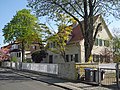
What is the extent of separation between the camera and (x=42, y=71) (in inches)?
1212

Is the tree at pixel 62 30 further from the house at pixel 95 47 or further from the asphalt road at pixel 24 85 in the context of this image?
the asphalt road at pixel 24 85

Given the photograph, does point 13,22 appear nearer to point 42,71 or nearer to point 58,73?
point 42,71

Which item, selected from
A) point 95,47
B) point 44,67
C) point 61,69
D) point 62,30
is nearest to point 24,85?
point 61,69

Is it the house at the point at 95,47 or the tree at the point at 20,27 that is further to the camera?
the tree at the point at 20,27

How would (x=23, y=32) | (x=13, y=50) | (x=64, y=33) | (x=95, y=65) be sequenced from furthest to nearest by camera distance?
(x=13, y=50)
(x=23, y=32)
(x=64, y=33)
(x=95, y=65)

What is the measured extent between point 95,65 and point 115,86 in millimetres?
6098

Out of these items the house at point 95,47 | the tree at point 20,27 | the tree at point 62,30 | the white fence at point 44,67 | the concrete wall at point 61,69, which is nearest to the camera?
the concrete wall at point 61,69

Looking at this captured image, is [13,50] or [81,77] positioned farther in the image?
[13,50]

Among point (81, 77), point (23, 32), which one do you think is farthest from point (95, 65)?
point (23, 32)

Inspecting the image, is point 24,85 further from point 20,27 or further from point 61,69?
point 20,27

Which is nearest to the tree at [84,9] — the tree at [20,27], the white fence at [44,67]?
the white fence at [44,67]

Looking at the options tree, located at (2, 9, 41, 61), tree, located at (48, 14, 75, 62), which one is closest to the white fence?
tree, located at (48, 14, 75, 62)

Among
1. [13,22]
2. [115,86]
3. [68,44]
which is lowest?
[115,86]

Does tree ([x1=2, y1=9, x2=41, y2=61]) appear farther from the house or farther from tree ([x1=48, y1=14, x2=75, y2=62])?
tree ([x1=48, y1=14, x2=75, y2=62])
